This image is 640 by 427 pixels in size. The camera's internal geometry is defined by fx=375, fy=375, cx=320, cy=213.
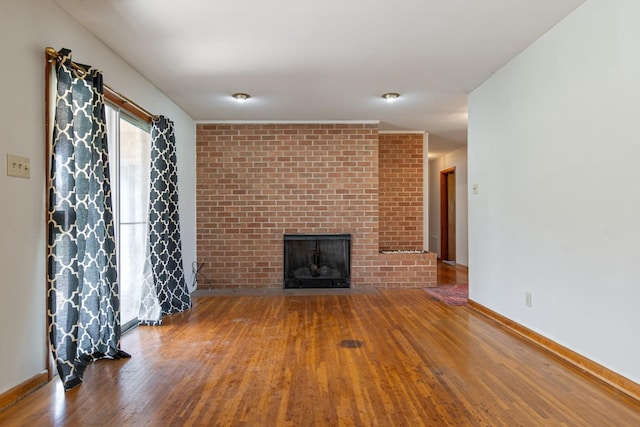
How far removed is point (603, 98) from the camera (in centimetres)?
233

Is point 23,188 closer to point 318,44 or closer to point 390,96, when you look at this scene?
point 318,44

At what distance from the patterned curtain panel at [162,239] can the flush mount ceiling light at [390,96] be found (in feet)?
7.95

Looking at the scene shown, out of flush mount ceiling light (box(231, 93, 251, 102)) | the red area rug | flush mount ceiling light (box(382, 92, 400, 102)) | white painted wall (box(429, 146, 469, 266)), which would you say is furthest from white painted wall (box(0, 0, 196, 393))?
white painted wall (box(429, 146, 469, 266))

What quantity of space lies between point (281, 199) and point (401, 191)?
6.89ft

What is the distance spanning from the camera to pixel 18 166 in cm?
210

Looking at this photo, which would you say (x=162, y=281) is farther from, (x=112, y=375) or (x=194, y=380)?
(x=194, y=380)

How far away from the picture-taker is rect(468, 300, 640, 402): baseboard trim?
2.15 metres

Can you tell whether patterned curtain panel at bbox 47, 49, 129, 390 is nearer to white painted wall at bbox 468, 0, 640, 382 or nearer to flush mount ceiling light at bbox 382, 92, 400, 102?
flush mount ceiling light at bbox 382, 92, 400, 102

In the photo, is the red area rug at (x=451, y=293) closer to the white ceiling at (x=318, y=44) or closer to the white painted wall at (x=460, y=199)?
the white painted wall at (x=460, y=199)

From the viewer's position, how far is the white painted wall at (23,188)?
2008 millimetres

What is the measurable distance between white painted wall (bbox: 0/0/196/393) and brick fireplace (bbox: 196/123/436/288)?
301 cm

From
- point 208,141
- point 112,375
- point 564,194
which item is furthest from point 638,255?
point 208,141

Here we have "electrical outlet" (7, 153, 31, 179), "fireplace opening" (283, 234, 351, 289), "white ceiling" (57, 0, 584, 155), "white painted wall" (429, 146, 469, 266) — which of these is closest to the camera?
"electrical outlet" (7, 153, 31, 179)

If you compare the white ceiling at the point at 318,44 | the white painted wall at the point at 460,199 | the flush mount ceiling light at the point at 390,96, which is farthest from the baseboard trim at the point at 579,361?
the white painted wall at the point at 460,199
